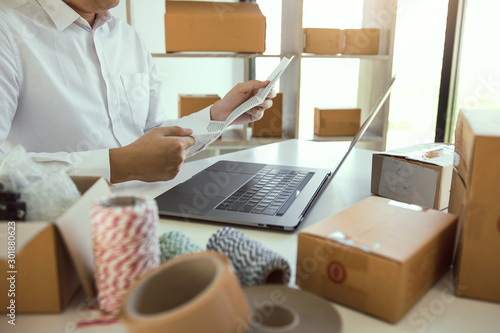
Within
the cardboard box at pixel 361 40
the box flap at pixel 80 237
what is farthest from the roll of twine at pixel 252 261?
the cardboard box at pixel 361 40

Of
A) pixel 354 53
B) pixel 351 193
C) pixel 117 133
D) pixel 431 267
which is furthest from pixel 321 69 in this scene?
pixel 431 267

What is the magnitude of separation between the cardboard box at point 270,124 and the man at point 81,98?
2.90 ft

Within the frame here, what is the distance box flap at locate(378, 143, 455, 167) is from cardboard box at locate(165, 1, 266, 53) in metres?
1.37

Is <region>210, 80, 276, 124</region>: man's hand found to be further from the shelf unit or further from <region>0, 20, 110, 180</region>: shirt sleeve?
the shelf unit

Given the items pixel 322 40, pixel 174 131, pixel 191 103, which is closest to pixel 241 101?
pixel 174 131

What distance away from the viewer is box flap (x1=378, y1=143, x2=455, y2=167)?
86 cm

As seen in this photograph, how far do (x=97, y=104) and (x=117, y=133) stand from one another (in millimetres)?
119

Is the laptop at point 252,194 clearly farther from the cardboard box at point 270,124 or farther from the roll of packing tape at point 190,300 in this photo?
the cardboard box at point 270,124

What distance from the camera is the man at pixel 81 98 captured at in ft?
3.33

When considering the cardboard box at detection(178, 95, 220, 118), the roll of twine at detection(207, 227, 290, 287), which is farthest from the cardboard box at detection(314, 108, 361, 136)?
the roll of twine at detection(207, 227, 290, 287)

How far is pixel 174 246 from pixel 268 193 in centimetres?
37

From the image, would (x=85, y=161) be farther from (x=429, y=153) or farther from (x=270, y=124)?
(x=270, y=124)

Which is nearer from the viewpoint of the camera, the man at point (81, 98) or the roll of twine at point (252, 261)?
the roll of twine at point (252, 261)

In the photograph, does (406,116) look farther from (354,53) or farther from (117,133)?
(117,133)
